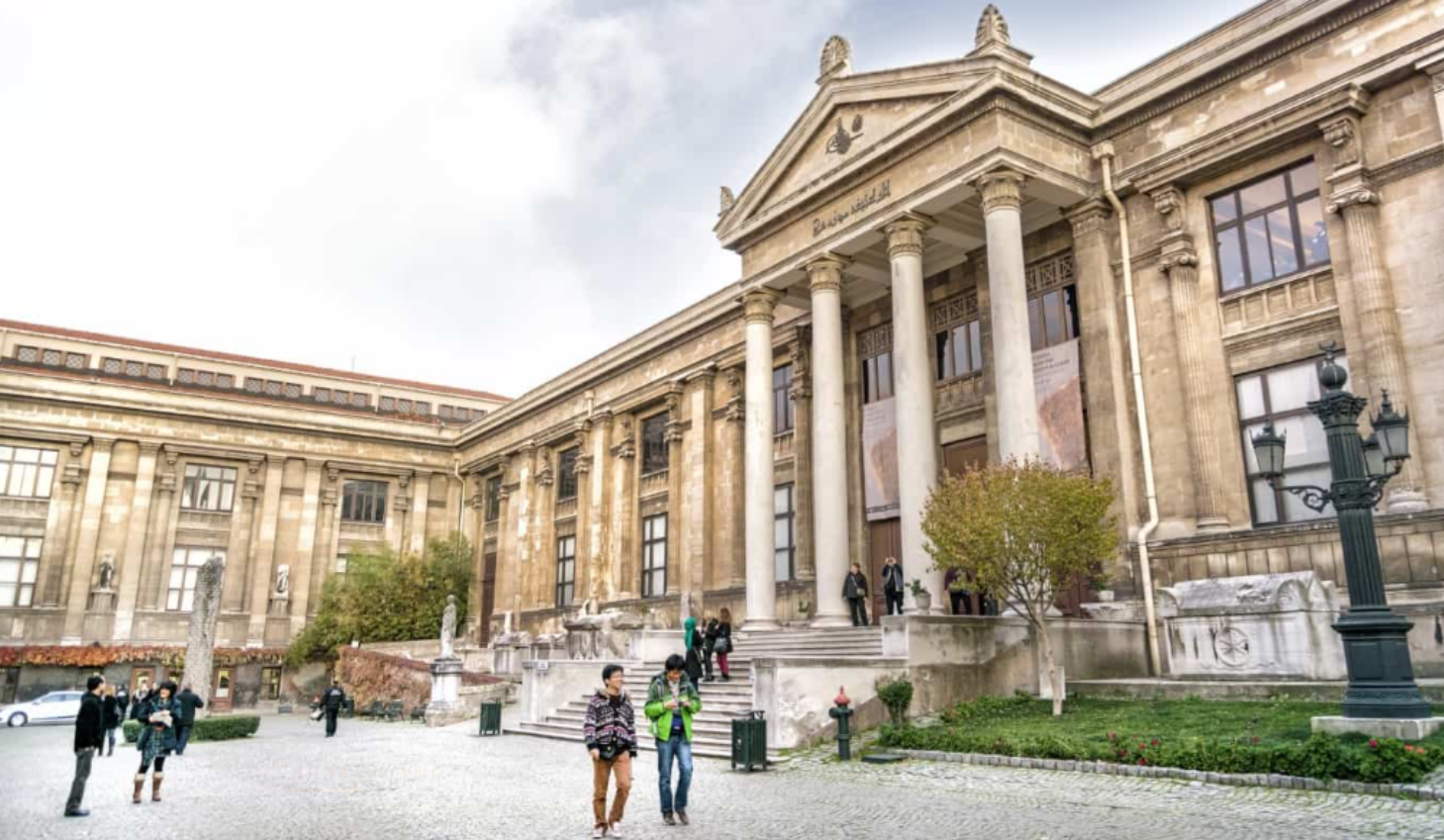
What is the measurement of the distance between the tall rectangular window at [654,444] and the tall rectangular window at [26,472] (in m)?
24.8

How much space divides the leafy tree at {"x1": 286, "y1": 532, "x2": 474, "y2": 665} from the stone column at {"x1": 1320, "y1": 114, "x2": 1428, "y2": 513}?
3572 cm

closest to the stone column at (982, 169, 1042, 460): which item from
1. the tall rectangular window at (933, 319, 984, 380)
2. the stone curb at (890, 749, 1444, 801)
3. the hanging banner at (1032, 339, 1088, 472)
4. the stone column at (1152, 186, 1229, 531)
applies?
the hanging banner at (1032, 339, 1088, 472)

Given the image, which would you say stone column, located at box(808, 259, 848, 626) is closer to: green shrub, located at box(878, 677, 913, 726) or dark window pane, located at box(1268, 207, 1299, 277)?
green shrub, located at box(878, 677, 913, 726)

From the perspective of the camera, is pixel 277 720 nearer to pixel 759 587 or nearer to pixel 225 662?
pixel 225 662

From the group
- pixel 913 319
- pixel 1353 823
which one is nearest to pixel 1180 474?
pixel 913 319

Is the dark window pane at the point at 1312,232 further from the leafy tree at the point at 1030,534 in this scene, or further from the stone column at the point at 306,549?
the stone column at the point at 306,549

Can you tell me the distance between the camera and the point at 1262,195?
62.3 feet

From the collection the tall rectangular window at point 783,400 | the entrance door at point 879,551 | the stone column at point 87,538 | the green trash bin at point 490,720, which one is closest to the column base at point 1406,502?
the entrance door at point 879,551

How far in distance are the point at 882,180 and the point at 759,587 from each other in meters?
9.71

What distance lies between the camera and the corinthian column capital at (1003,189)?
65.2 ft

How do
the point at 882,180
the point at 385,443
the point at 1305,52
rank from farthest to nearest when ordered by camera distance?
the point at 385,443 < the point at 882,180 < the point at 1305,52

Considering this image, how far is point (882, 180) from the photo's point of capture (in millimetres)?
22547

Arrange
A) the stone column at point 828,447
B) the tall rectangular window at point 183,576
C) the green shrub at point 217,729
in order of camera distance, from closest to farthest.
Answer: the stone column at point 828,447 → the green shrub at point 217,729 → the tall rectangular window at point 183,576

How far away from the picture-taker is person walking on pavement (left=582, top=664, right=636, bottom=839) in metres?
9.19
